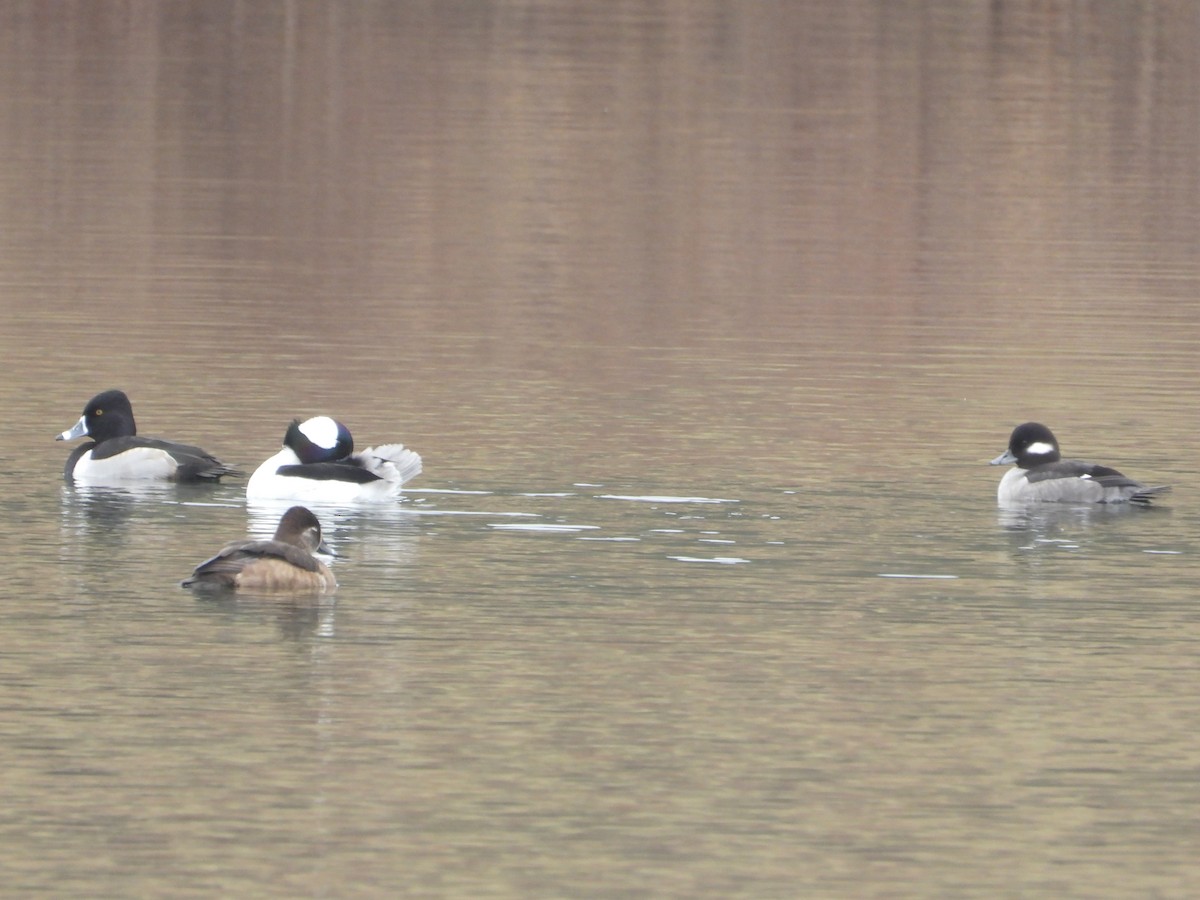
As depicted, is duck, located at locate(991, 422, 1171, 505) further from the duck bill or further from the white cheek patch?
the duck bill

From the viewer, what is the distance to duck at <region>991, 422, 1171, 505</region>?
17.5m

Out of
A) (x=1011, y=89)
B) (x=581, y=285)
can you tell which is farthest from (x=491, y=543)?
(x=1011, y=89)

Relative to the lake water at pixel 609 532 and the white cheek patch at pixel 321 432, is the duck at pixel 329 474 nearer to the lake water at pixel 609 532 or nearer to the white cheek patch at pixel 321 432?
the white cheek patch at pixel 321 432

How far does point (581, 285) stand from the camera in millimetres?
29906

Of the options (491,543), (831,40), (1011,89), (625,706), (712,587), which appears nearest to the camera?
(625,706)

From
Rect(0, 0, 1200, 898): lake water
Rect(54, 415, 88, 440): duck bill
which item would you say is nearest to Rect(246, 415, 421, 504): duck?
Rect(0, 0, 1200, 898): lake water

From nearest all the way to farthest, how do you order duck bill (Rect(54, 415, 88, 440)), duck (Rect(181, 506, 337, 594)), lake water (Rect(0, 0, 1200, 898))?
lake water (Rect(0, 0, 1200, 898)) → duck (Rect(181, 506, 337, 594)) → duck bill (Rect(54, 415, 88, 440))

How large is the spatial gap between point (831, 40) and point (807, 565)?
6001cm

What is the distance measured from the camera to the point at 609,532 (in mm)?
16047

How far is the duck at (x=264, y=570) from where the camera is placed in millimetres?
14086

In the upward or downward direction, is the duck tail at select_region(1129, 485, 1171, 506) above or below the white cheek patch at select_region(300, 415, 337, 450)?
below

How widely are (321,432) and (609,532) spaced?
108 inches

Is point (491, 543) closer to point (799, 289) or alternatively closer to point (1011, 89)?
point (799, 289)

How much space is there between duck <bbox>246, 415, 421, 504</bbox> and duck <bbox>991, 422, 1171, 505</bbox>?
3873 millimetres
